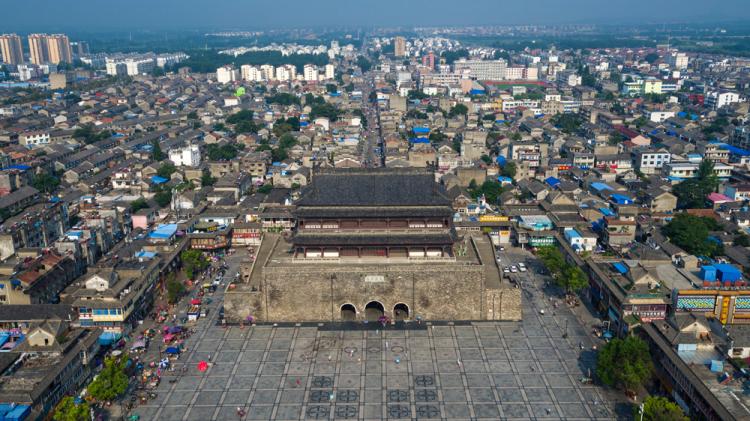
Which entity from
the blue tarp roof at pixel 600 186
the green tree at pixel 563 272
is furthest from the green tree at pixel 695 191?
the green tree at pixel 563 272

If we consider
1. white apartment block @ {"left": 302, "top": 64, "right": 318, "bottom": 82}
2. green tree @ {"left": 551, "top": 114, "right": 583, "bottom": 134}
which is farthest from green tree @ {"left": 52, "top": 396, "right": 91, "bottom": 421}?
white apartment block @ {"left": 302, "top": 64, "right": 318, "bottom": 82}

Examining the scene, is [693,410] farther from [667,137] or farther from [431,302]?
[667,137]

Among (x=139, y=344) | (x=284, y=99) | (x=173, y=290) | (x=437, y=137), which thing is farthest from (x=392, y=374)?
(x=284, y=99)

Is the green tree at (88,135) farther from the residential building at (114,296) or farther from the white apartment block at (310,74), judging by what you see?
the white apartment block at (310,74)

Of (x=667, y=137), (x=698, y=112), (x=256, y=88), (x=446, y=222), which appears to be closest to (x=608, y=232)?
(x=446, y=222)

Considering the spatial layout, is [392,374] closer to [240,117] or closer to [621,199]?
[621,199]

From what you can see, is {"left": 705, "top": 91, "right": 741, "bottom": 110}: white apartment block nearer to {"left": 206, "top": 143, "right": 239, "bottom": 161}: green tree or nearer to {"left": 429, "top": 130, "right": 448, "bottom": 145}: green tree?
{"left": 429, "top": 130, "right": 448, "bottom": 145}: green tree
